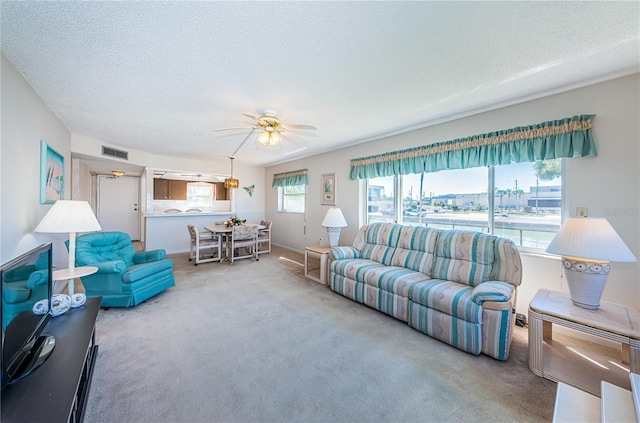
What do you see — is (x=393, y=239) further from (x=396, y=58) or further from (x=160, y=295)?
(x=160, y=295)

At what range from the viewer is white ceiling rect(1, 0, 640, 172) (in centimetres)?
144

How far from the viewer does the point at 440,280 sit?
270cm

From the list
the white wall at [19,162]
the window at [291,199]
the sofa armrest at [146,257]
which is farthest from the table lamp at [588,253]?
the window at [291,199]

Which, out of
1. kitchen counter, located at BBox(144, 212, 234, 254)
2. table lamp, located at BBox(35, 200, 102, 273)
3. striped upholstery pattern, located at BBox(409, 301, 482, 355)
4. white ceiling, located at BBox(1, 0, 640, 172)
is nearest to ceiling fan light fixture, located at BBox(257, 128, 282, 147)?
white ceiling, located at BBox(1, 0, 640, 172)

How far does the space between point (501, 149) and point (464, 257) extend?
1.29 metres

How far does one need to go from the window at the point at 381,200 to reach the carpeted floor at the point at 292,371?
175 centimetres

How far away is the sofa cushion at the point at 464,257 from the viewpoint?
8.38 feet

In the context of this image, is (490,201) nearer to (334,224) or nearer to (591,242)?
(591,242)

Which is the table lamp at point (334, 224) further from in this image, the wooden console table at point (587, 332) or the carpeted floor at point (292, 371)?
the wooden console table at point (587, 332)

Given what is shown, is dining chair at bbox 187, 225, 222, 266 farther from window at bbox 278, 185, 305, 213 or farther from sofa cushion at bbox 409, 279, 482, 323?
sofa cushion at bbox 409, 279, 482, 323

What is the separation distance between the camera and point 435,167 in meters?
3.31

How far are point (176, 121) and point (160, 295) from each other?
2.40m

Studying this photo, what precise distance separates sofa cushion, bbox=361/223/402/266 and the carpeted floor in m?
0.80

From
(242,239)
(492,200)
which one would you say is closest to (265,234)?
(242,239)
